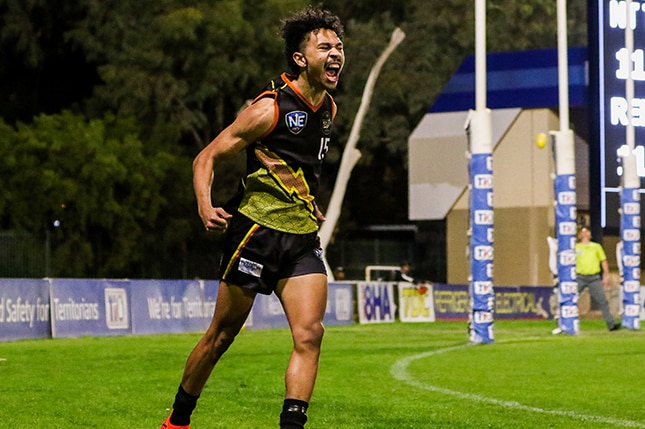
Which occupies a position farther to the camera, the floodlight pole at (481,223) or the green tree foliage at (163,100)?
the green tree foliage at (163,100)

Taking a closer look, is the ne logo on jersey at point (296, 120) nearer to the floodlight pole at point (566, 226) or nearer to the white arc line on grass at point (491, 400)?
the white arc line on grass at point (491, 400)

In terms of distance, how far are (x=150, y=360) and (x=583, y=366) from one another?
5.25 meters

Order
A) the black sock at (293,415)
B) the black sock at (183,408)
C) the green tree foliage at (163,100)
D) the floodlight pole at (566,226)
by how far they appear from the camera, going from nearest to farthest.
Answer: the black sock at (293,415) < the black sock at (183,408) < the floodlight pole at (566,226) < the green tree foliage at (163,100)

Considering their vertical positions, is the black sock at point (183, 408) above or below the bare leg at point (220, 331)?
below

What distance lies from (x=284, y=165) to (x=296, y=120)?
0.25 metres

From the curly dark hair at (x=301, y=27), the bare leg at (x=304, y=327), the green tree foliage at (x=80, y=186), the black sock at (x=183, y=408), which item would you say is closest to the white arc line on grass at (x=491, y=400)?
the bare leg at (x=304, y=327)

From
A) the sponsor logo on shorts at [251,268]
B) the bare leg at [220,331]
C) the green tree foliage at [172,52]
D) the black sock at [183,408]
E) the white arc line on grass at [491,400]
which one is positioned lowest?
the white arc line on grass at [491,400]

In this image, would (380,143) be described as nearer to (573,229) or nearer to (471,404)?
(573,229)

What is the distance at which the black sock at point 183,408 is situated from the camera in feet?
27.1

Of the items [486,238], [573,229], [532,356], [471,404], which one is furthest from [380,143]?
[471,404]

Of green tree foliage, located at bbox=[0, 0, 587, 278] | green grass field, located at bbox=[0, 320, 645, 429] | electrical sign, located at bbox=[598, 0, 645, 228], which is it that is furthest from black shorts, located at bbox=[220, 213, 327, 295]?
green tree foliage, located at bbox=[0, 0, 587, 278]

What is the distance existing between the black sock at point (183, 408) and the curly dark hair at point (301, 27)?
1897 mm

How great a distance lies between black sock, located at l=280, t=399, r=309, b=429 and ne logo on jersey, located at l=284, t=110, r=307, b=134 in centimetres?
143

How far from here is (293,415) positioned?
746cm
